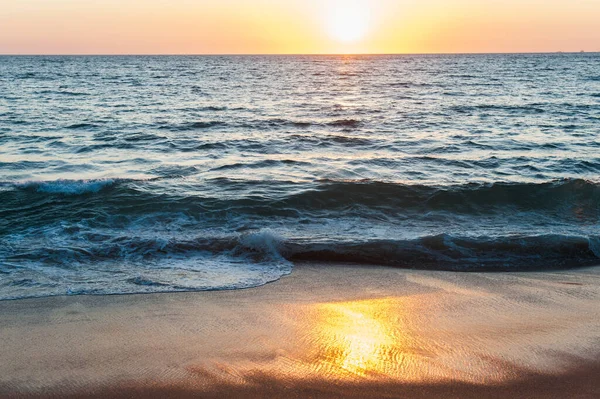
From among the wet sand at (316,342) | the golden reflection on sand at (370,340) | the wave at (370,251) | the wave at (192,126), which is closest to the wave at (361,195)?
the wave at (370,251)

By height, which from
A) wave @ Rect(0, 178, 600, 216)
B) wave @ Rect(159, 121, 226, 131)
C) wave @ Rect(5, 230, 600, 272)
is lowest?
wave @ Rect(5, 230, 600, 272)

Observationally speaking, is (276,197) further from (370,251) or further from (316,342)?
(316,342)

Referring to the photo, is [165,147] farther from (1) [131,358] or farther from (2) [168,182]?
(1) [131,358]

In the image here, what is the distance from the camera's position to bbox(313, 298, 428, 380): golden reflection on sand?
4.42 metres

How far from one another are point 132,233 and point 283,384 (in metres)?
5.69

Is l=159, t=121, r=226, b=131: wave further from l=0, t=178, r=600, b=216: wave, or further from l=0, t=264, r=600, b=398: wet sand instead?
l=0, t=264, r=600, b=398: wet sand

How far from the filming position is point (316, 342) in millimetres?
4930

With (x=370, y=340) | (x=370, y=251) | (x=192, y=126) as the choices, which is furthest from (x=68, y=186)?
(x=192, y=126)

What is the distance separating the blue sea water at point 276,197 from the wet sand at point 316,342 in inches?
31.8

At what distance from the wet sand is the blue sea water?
2.65ft

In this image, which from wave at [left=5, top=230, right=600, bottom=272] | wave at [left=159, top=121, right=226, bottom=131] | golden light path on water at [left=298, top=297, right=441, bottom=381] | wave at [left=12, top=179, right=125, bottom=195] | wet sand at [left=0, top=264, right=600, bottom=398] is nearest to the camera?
wet sand at [left=0, top=264, right=600, bottom=398]

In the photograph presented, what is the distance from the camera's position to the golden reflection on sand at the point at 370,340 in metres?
4.42

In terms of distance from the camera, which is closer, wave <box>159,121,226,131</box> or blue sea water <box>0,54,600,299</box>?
blue sea water <box>0,54,600,299</box>

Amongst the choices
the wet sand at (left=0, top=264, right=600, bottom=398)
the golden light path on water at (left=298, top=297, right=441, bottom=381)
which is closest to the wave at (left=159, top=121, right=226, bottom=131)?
the wet sand at (left=0, top=264, right=600, bottom=398)
